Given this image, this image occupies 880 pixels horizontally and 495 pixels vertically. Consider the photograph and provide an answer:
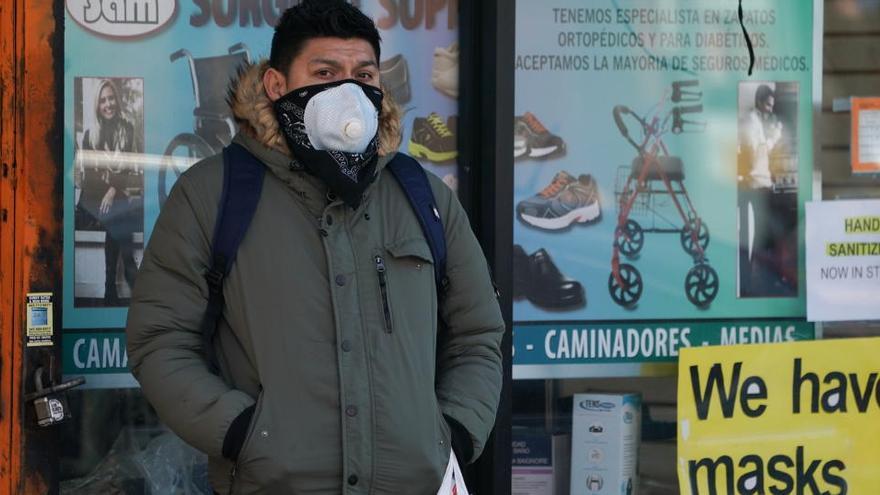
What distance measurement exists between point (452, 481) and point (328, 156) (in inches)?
30.5

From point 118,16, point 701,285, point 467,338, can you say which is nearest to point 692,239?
point 701,285

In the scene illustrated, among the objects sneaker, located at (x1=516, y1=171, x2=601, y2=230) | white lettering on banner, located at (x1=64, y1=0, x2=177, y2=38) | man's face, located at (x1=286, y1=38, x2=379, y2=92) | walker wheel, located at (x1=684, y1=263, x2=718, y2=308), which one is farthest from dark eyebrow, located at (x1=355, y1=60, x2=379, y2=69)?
walker wheel, located at (x1=684, y1=263, x2=718, y2=308)

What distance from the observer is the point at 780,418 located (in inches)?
178

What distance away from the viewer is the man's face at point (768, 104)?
4641 millimetres

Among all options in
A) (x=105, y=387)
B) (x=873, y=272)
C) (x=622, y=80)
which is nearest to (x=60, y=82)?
(x=105, y=387)

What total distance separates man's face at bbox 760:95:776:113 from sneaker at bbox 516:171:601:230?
2.18ft

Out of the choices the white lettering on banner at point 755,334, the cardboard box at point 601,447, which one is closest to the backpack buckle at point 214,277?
the cardboard box at point 601,447

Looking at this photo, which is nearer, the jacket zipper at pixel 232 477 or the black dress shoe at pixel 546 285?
the jacket zipper at pixel 232 477

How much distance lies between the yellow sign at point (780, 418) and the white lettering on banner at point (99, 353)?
6.01ft

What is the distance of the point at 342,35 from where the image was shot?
3129mm

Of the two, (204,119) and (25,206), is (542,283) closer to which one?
(204,119)

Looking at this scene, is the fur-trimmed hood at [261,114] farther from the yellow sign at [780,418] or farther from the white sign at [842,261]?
the white sign at [842,261]

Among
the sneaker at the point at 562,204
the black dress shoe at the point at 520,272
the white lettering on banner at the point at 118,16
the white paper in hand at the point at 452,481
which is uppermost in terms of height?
the white lettering on banner at the point at 118,16

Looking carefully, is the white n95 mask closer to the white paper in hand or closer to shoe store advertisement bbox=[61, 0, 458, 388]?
the white paper in hand
